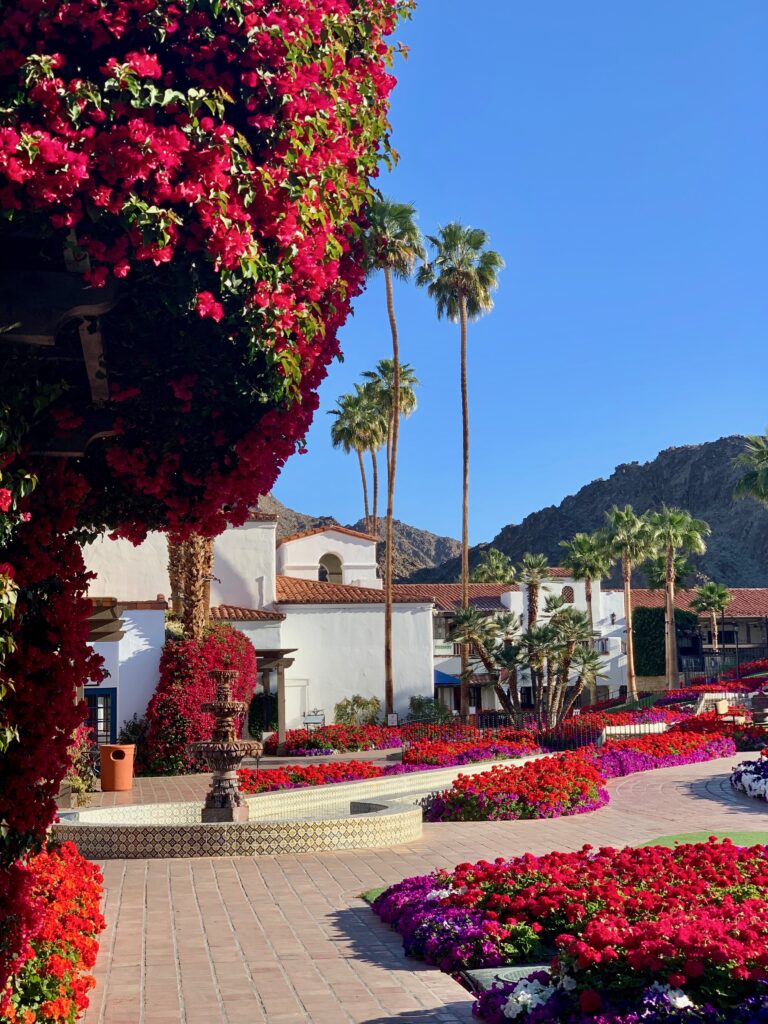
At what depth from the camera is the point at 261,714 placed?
111ft

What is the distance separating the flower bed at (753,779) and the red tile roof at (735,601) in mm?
52798

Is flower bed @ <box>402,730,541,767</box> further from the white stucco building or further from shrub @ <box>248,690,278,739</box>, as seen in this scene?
shrub @ <box>248,690,278,739</box>

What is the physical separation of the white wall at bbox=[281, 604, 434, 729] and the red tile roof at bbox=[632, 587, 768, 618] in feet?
115

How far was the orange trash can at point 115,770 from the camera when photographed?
22.5m

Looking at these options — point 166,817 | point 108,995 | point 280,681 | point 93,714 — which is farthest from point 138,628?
point 108,995

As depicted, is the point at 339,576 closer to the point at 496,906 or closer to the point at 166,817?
the point at 166,817

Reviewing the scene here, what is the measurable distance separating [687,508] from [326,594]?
A: 130909 mm

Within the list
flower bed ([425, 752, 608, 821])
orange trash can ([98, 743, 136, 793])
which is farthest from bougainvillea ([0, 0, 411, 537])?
orange trash can ([98, 743, 136, 793])

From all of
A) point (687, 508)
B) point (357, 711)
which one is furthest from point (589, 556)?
point (687, 508)

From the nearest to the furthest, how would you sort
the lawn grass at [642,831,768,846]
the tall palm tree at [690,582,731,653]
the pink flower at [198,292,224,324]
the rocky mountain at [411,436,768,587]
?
the pink flower at [198,292,224,324], the lawn grass at [642,831,768,846], the tall palm tree at [690,582,731,653], the rocky mountain at [411,436,768,587]

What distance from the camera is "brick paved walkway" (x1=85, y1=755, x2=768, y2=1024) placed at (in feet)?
21.3

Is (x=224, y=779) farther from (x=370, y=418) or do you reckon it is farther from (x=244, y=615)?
(x=370, y=418)

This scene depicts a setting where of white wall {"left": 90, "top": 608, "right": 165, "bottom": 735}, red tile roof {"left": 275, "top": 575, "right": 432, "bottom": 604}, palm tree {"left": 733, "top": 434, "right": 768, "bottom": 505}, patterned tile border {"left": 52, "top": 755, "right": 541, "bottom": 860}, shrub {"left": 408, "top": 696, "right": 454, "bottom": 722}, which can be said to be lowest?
shrub {"left": 408, "top": 696, "right": 454, "bottom": 722}

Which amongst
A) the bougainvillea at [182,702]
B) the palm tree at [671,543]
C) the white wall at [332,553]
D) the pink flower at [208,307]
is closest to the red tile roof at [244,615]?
the bougainvillea at [182,702]
